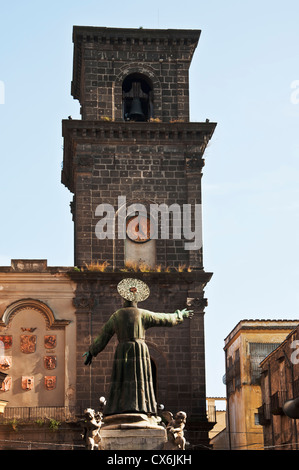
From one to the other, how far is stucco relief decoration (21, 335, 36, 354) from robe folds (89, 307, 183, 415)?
52.4ft

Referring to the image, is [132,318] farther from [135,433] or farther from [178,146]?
[178,146]

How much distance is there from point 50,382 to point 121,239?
20.9ft

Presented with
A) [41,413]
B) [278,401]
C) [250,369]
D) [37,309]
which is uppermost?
[250,369]

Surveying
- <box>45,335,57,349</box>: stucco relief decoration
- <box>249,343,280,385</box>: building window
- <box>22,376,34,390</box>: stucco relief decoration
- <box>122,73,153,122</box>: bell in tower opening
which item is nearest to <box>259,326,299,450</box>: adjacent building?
<box>249,343,280,385</box>: building window

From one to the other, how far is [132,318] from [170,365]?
54.8 feet

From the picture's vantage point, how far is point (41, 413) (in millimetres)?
36219

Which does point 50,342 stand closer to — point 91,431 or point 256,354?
point 91,431

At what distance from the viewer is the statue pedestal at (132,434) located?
19734 mm

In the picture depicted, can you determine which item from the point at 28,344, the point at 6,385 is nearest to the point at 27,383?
the point at 6,385

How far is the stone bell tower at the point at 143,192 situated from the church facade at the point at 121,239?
0.04 m

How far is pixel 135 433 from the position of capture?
781 inches

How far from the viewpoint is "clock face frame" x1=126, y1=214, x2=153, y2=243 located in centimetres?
3919

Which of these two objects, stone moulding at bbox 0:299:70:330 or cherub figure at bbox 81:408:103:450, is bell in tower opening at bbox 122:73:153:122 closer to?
stone moulding at bbox 0:299:70:330

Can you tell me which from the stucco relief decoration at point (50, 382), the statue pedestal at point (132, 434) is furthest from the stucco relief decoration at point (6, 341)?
the statue pedestal at point (132, 434)
